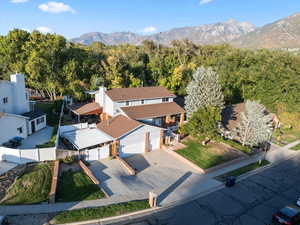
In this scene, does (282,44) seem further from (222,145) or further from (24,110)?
(24,110)

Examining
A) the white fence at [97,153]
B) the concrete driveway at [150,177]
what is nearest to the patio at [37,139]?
the white fence at [97,153]

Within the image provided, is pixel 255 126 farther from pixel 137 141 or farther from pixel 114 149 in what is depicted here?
pixel 114 149

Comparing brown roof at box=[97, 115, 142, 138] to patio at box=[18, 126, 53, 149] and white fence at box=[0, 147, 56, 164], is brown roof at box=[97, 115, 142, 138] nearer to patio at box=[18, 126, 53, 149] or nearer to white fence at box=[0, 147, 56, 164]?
patio at box=[18, 126, 53, 149]

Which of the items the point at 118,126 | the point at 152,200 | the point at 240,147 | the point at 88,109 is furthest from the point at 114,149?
the point at 240,147

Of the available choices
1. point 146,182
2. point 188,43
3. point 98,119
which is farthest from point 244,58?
point 146,182

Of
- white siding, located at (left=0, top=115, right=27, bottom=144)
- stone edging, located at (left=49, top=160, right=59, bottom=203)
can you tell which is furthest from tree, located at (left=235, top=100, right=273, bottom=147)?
white siding, located at (left=0, top=115, right=27, bottom=144)

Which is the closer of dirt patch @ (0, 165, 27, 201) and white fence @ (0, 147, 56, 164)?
dirt patch @ (0, 165, 27, 201)

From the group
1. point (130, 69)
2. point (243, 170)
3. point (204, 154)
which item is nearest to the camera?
point (243, 170)
